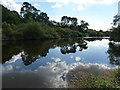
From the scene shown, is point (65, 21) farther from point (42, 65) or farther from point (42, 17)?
point (42, 65)

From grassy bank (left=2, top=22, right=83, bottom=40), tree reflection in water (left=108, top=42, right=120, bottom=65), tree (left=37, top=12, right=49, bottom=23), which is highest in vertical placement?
tree (left=37, top=12, right=49, bottom=23)

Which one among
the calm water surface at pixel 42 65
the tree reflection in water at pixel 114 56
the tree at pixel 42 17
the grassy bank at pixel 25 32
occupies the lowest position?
the calm water surface at pixel 42 65

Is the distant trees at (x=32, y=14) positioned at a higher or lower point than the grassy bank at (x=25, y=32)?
higher

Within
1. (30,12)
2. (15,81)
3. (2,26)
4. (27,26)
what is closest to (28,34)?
(27,26)

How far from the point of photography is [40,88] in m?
8.71

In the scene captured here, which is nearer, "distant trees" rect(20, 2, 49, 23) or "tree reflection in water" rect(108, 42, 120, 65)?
"tree reflection in water" rect(108, 42, 120, 65)

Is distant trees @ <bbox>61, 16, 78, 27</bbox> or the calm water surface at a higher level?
distant trees @ <bbox>61, 16, 78, 27</bbox>

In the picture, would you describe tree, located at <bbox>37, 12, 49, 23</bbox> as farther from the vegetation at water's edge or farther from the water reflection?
the water reflection

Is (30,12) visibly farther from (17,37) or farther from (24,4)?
(17,37)

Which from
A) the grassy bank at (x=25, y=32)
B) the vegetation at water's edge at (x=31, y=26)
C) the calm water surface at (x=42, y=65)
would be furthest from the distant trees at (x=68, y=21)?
the calm water surface at (x=42, y=65)

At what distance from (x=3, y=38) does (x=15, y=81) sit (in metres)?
39.9

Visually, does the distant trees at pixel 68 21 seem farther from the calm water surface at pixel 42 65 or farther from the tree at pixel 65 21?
the calm water surface at pixel 42 65

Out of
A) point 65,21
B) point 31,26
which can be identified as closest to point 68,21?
point 65,21

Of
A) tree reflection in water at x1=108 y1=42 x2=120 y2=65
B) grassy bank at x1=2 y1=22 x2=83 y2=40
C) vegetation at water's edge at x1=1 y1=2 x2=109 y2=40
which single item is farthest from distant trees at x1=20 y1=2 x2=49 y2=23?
tree reflection in water at x1=108 y1=42 x2=120 y2=65
